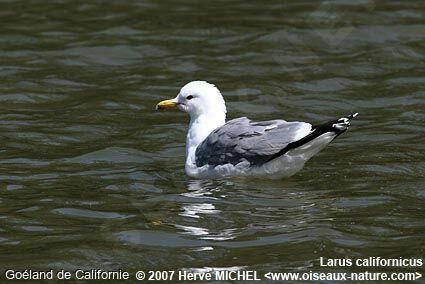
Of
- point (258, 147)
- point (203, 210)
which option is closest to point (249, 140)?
point (258, 147)

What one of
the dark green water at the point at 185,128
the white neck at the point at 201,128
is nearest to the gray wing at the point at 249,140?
the dark green water at the point at 185,128

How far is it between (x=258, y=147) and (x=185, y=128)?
2.70m

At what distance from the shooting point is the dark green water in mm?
8438

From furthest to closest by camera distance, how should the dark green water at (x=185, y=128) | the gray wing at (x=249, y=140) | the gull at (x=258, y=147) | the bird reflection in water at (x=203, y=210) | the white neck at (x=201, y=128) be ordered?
the white neck at (x=201, y=128), the gray wing at (x=249, y=140), the gull at (x=258, y=147), the bird reflection in water at (x=203, y=210), the dark green water at (x=185, y=128)

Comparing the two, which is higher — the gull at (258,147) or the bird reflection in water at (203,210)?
the gull at (258,147)

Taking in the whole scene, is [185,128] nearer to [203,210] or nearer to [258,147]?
[258,147]

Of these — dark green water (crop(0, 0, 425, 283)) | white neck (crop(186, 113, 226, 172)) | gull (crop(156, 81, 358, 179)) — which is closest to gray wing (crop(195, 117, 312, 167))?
gull (crop(156, 81, 358, 179))

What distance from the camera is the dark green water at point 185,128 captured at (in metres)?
8.44

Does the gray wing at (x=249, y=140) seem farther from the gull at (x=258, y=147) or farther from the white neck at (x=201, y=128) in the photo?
the white neck at (x=201, y=128)

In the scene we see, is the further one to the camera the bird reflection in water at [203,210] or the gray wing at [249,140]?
the gray wing at [249,140]

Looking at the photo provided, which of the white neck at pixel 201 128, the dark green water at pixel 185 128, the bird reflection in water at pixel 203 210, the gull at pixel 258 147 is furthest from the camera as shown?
the white neck at pixel 201 128

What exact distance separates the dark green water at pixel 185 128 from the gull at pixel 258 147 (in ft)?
0.58

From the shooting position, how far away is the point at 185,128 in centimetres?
1262

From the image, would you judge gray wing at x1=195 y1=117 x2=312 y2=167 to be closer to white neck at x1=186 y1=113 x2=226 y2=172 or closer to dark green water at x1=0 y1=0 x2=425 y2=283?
dark green water at x1=0 y1=0 x2=425 y2=283
